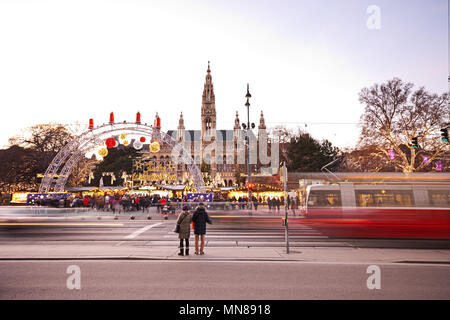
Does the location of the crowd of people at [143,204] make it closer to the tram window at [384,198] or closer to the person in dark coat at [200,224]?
the tram window at [384,198]

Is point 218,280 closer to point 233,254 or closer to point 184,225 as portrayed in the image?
point 233,254

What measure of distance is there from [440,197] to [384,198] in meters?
1.88

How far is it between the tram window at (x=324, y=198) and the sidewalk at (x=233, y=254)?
20.5 ft

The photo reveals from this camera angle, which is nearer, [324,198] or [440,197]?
[440,197]

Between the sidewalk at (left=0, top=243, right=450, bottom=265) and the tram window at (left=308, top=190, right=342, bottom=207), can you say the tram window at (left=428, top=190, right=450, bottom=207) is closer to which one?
the sidewalk at (left=0, top=243, right=450, bottom=265)

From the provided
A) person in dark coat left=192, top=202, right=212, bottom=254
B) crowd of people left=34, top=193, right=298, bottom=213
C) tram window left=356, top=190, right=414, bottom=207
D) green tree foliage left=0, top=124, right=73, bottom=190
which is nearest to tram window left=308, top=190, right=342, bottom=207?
tram window left=356, top=190, right=414, bottom=207

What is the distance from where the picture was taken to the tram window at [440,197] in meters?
10.4

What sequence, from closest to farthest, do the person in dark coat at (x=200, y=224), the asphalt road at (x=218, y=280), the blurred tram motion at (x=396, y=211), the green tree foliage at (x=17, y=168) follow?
the asphalt road at (x=218, y=280) < the person in dark coat at (x=200, y=224) < the blurred tram motion at (x=396, y=211) < the green tree foliage at (x=17, y=168)

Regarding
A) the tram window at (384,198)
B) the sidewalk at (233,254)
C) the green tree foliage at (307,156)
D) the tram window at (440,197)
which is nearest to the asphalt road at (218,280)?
the sidewalk at (233,254)

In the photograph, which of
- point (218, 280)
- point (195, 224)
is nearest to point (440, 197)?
point (195, 224)

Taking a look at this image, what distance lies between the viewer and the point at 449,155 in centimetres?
3164

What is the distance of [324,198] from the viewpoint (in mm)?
20062
